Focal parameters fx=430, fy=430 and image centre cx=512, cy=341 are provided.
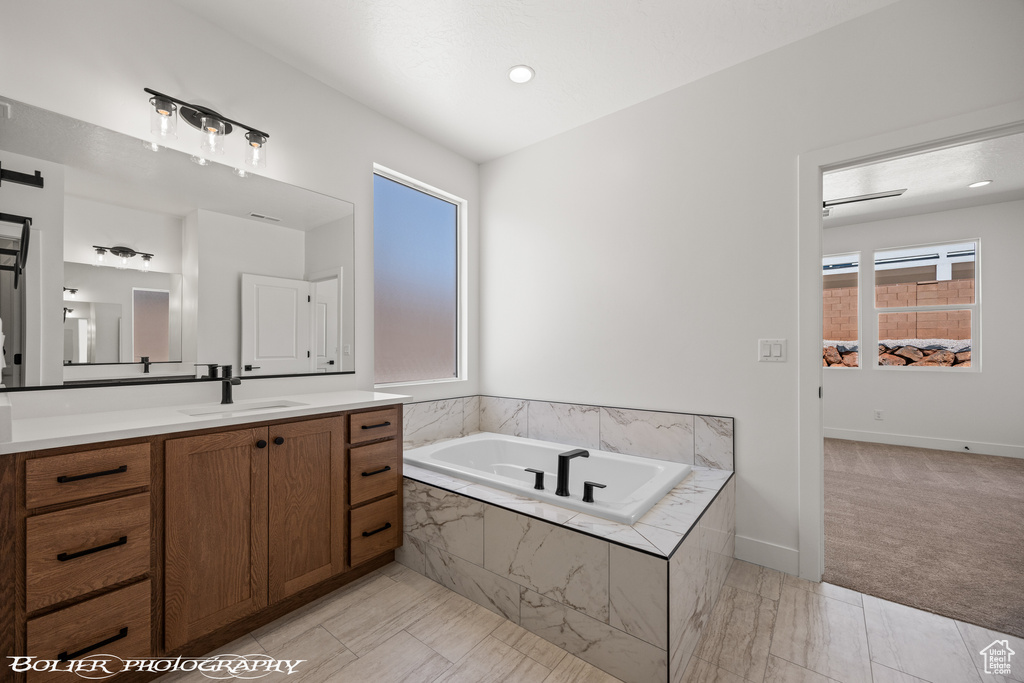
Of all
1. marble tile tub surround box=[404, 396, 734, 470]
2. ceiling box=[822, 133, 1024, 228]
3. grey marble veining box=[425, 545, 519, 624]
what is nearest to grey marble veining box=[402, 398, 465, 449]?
marble tile tub surround box=[404, 396, 734, 470]

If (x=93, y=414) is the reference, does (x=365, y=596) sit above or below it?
below

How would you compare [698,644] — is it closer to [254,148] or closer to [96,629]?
[96,629]

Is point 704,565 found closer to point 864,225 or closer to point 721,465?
point 721,465

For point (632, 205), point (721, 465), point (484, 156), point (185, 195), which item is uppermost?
point (484, 156)

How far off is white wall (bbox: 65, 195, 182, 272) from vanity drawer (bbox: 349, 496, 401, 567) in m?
1.38

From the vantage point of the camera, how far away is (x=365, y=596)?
195cm

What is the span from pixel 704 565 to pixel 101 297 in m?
2.63

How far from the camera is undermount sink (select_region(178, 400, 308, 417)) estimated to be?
1.80m

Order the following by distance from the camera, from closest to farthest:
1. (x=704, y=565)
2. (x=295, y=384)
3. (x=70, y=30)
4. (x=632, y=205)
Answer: (x=70, y=30), (x=704, y=565), (x=295, y=384), (x=632, y=205)

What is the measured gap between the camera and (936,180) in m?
3.69

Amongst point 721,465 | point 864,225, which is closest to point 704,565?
point 721,465

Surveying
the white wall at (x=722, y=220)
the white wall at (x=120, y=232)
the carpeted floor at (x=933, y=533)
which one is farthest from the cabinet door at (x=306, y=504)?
the carpeted floor at (x=933, y=533)

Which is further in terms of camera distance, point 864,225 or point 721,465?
point 864,225

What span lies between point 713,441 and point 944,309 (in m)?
4.17
